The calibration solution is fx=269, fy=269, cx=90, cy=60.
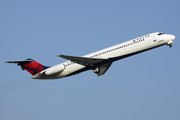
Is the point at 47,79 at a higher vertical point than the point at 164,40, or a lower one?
lower

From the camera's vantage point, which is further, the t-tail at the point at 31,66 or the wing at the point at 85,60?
the t-tail at the point at 31,66

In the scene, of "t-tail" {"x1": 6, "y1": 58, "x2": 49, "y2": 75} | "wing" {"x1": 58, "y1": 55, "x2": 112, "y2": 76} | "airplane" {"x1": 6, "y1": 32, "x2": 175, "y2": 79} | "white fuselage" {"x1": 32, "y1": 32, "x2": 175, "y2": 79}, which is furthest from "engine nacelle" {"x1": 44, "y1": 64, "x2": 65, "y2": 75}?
"white fuselage" {"x1": 32, "y1": 32, "x2": 175, "y2": 79}

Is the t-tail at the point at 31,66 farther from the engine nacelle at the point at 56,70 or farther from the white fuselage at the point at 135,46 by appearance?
the white fuselage at the point at 135,46

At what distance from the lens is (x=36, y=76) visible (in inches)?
1395

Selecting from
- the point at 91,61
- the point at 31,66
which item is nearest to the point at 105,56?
the point at 91,61

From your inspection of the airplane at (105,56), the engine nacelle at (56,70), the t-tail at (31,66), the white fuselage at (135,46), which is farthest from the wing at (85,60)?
the t-tail at (31,66)

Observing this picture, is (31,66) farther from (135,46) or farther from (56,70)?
(135,46)

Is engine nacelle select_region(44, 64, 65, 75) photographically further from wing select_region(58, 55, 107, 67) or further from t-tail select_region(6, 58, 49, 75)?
t-tail select_region(6, 58, 49, 75)

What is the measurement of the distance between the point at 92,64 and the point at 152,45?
7.81 meters

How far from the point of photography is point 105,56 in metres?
33.3

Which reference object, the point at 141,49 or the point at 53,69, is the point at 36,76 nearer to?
the point at 53,69

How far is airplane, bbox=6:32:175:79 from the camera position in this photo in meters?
32.7

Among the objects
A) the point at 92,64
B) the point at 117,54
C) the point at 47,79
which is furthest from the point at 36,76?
the point at 117,54

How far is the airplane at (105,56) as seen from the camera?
107 ft
